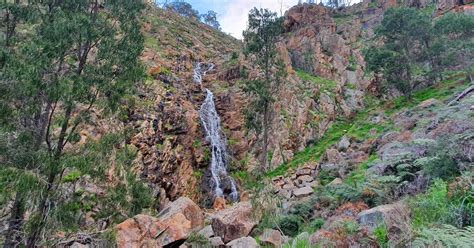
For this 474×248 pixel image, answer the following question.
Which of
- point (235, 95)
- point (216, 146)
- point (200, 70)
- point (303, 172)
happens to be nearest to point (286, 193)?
point (303, 172)

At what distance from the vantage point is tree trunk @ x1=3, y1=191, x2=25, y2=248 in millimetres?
8438

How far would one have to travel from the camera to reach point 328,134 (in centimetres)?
2803

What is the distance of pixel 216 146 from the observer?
24.4m

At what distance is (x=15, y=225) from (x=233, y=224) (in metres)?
5.64

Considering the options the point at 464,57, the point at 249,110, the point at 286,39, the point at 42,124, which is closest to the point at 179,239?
the point at 42,124

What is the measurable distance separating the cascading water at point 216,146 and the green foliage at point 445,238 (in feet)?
57.9

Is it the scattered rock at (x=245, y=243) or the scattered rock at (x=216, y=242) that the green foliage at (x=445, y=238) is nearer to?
the scattered rock at (x=245, y=243)

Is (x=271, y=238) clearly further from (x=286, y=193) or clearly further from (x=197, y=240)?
(x=286, y=193)

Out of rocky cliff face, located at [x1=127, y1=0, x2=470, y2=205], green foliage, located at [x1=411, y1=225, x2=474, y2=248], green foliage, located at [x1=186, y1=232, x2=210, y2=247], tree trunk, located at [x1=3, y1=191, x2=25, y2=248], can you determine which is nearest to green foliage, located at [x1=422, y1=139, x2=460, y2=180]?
green foliage, located at [x1=411, y1=225, x2=474, y2=248]

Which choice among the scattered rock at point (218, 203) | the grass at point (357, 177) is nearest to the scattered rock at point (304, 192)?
the grass at point (357, 177)

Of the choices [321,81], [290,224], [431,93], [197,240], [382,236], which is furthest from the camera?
[321,81]

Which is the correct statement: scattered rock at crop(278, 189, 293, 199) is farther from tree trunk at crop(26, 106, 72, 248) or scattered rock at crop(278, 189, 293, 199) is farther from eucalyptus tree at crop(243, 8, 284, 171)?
tree trunk at crop(26, 106, 72, 248)

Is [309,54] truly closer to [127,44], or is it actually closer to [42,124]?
[127,44]

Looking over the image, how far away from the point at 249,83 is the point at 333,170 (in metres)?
9.77
